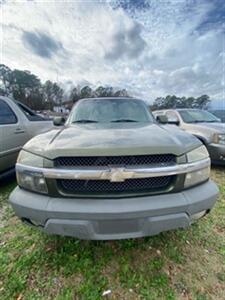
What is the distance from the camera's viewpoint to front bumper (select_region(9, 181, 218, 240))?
5.75 feet

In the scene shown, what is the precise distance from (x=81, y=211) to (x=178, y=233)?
1517 millimetres

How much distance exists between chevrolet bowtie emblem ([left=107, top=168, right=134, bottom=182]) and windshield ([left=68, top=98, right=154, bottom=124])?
1.51 metres

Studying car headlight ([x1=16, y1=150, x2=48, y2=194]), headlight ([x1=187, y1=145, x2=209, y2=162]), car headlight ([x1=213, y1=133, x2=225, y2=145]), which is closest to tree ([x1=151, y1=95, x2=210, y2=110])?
car headlight ([x1=213, y1=133, x2=225, y2=145])

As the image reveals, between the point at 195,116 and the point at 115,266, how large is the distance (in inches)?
242

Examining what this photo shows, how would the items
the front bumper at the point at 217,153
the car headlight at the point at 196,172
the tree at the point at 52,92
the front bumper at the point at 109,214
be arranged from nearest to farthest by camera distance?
the front bumper at the point at 109,214 → the car headlight at the point at 196,172 → the front bumper at the point at 217,153 → the tree at the point at 52,92

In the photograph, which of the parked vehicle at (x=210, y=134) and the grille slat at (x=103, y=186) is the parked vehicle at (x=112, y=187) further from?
the parked vehicle at (x=210, y=134)

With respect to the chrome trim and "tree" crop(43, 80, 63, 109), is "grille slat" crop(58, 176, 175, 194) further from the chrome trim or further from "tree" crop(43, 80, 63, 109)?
"tree" crop(43, 80, 63, 109)

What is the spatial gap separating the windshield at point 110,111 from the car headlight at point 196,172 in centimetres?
132

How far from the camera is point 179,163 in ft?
6.38

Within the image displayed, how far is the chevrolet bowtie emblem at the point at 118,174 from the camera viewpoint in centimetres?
180

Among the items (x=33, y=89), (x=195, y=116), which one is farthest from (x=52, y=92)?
(x=195, y=116)

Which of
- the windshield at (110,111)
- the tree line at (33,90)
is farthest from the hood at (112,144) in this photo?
the tree line at (33,90)

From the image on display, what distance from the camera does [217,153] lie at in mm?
5242

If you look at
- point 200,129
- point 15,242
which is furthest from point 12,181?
point 200,129
